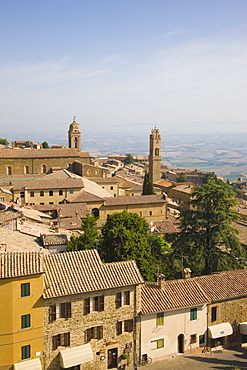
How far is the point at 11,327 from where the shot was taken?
55.7 ft

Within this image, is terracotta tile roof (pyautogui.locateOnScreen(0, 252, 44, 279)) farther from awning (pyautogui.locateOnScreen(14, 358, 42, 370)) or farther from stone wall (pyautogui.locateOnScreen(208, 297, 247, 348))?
stone wall (pyautogui.locateOnScreen(208, 297, 247, 348))

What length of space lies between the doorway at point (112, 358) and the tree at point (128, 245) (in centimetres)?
669

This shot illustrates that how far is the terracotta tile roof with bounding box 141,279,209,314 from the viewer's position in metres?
19.9

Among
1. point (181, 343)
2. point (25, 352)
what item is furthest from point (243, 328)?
point (25, 352)

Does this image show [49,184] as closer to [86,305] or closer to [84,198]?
[84,198]

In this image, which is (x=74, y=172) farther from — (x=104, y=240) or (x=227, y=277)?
(x=227, y=277)

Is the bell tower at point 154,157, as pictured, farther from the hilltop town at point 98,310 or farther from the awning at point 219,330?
the awning at point 219,330

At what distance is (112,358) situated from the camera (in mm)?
19250

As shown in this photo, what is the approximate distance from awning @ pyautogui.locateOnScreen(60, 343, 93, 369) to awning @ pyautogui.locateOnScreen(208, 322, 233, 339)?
22.5ft

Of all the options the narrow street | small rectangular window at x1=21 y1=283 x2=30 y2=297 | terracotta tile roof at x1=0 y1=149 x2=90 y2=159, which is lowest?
the narrow street

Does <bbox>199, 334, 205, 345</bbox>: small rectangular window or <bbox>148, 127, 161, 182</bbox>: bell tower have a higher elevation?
<bbox>148, 127, 161, 182</bbox>: bell tower

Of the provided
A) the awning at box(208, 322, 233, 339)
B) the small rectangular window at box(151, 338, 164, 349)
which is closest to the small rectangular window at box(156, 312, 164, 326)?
the small rectangular window at box(151, 338, 164, 349)

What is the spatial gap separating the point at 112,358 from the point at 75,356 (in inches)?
88.9

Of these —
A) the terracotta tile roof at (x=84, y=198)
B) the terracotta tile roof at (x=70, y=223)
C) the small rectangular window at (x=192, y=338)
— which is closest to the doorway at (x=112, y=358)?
the small rectangular window at (x=192, y=338)
